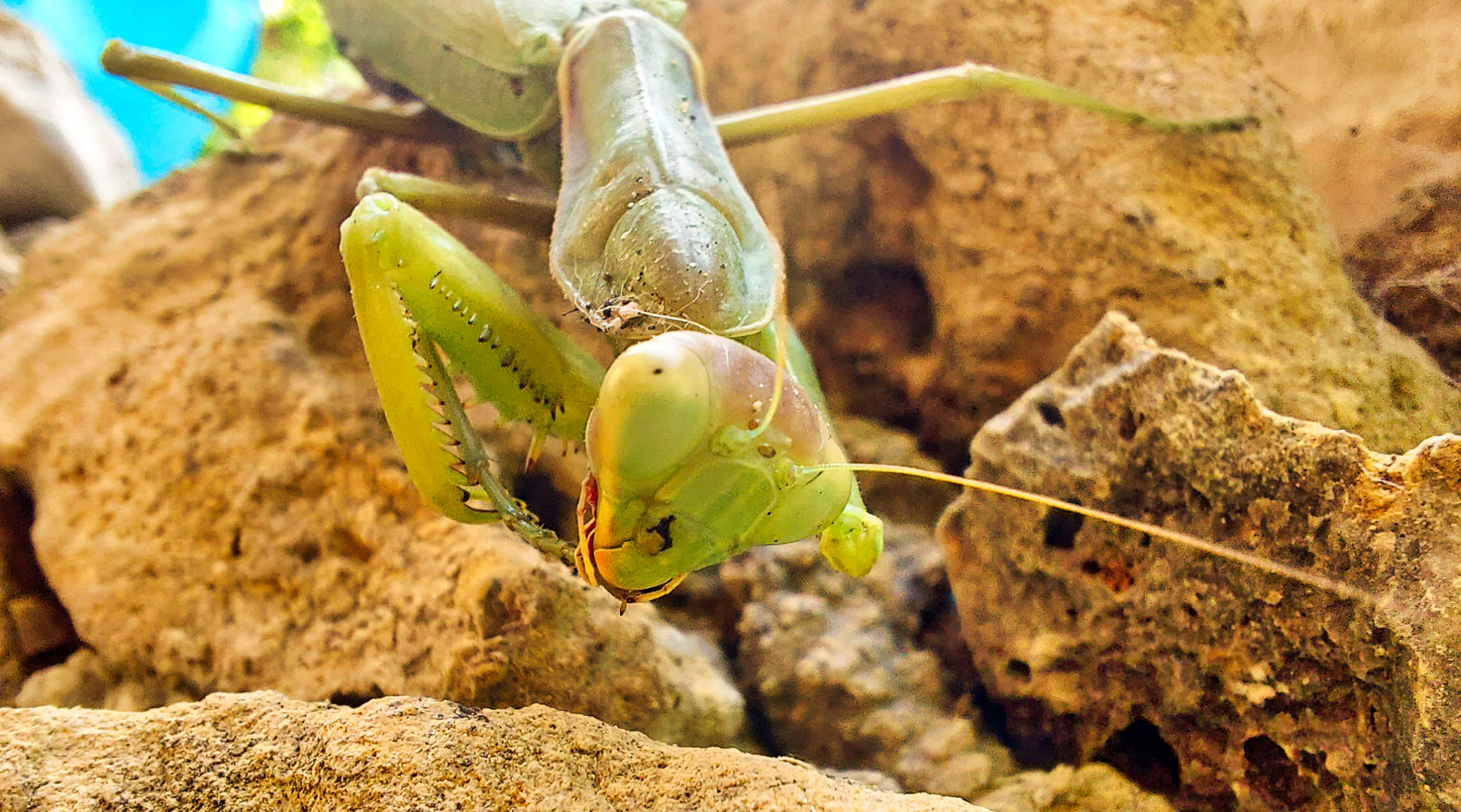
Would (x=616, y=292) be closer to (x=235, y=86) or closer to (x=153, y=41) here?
(x=235, y=86)

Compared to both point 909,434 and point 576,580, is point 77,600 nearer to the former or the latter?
point 576,580

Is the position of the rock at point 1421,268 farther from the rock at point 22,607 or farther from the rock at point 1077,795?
the rock at point 22,607

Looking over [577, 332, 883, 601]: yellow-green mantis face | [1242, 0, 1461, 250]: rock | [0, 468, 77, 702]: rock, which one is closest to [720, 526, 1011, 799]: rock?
[577, 332, 883, 601]: yellow-green mantis face

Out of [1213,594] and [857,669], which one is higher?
[1213,594]

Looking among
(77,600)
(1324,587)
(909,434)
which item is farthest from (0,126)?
(1324,587)

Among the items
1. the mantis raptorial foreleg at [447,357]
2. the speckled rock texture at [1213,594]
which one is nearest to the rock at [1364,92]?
the speckled rock texture at [1213,594]

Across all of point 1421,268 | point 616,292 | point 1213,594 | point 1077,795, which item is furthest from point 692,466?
point 1421,268
